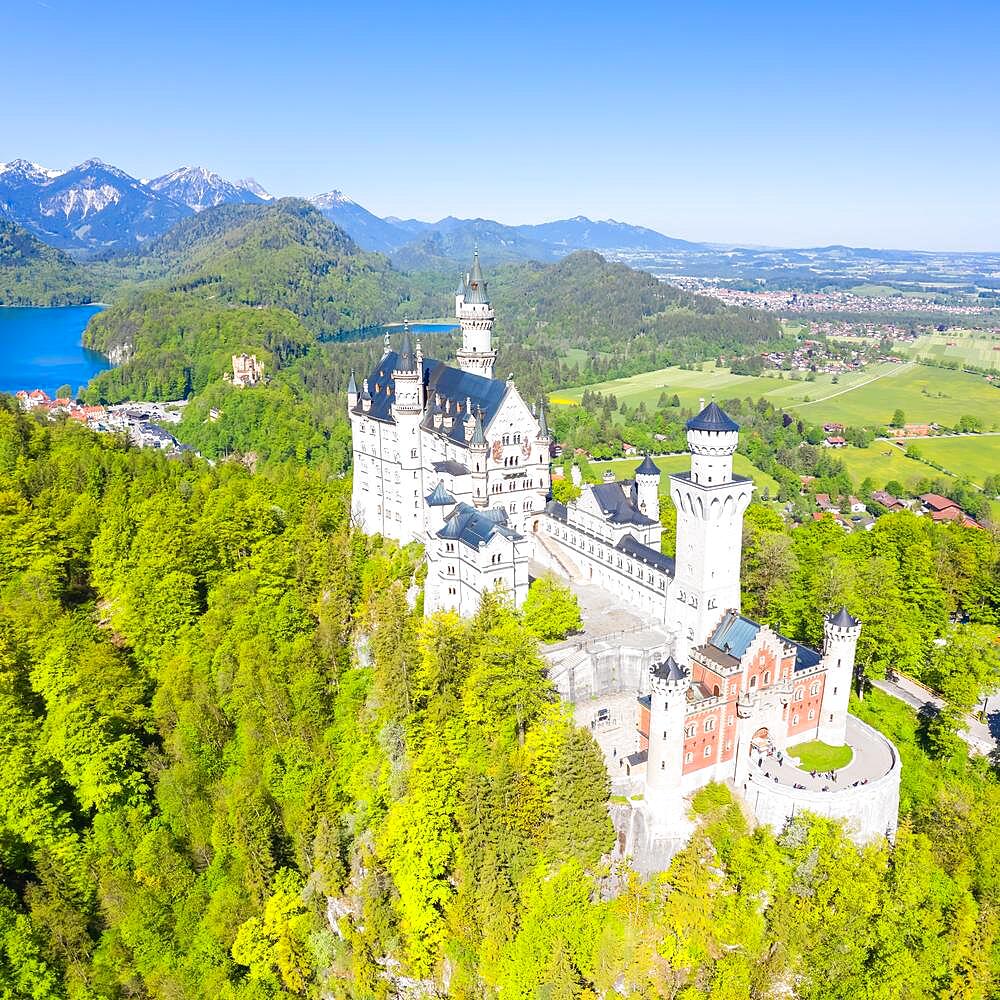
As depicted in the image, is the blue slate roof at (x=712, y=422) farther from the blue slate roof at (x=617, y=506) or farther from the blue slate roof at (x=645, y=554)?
the blue slate roof at (x=617, y=506)

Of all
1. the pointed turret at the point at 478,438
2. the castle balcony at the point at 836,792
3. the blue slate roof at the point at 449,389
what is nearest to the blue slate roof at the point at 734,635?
the castle balcony at the point at 836,792

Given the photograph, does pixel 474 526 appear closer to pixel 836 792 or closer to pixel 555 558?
pixel 555 558

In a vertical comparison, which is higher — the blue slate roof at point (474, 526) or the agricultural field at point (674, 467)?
the blue slate roof at point (474, 526)

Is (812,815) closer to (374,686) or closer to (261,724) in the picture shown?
(374,686)

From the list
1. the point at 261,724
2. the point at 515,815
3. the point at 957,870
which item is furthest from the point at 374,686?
the point at 957,870

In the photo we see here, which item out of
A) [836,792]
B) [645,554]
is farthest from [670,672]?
[645,554]

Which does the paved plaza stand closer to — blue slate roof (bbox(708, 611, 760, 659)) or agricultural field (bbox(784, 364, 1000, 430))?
blue slate roof (bbox(708, 611, 760, 659))
